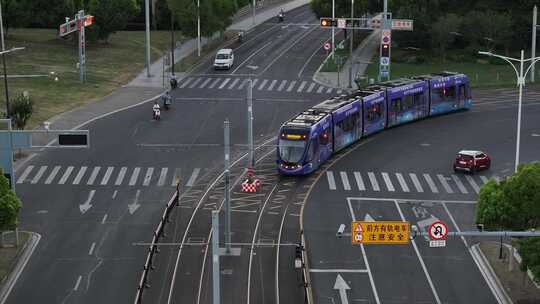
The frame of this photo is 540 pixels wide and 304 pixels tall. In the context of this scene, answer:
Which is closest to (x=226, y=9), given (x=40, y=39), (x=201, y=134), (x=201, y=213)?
(x=40, y=39)

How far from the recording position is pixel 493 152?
A: 255ft

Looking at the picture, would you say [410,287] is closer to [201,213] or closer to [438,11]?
[201,213]

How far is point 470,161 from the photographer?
71312 mm

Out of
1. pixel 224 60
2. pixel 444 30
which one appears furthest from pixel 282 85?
pixel 444 30

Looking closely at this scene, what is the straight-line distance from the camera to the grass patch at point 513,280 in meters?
49.4

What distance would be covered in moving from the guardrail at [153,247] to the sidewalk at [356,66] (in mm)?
41139

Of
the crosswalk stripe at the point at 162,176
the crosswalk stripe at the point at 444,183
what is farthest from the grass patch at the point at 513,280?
the crosswalk stripe at the point at 162,176

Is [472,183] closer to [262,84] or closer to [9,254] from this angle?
[9,254]

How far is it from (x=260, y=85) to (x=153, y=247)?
53.1 meters

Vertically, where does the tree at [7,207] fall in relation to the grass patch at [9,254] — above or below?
above

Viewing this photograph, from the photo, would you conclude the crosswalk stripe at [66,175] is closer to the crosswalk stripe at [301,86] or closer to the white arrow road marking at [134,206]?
the white arrow road marking at [134,206]

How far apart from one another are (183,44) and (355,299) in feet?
282

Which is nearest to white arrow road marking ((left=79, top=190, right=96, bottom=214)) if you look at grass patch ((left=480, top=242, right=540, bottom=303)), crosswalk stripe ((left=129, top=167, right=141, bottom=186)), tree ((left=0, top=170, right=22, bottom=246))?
crosswalk stripe ((left=129, top=167, right=141, bottom=186))

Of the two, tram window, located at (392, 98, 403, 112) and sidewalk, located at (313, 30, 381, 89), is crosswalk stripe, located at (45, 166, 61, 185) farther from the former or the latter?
sidewalk, located at (313, 30, 381, 89)
